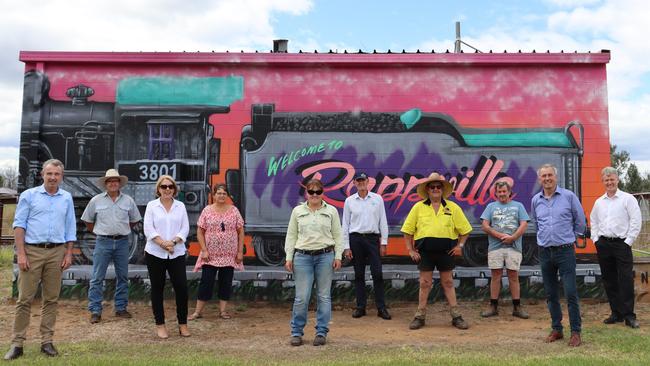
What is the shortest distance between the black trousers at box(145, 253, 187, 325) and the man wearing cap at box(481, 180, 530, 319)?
3930 mm

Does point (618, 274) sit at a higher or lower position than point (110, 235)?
lower

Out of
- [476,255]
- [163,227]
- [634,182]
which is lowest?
[476,255]

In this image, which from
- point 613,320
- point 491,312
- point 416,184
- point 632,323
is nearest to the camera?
point 632,323

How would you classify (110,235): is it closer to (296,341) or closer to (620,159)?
Answer: (296,341)

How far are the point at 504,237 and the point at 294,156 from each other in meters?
3.22

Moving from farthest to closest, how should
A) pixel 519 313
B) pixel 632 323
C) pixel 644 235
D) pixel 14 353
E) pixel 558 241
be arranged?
pixel 644 235, pixel 519 313, pixel 632 323, pixel 558 241, pixel 14 353

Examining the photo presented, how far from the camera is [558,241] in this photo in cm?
543

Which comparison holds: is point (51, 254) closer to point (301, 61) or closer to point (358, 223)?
point (358, 223)

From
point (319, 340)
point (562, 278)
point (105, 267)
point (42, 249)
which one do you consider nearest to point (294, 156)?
point (105, 267)

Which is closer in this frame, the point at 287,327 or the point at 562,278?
the point at 562,278

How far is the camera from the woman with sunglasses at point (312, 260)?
5.53 meters

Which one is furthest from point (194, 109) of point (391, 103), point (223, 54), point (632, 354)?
point (632, 354)

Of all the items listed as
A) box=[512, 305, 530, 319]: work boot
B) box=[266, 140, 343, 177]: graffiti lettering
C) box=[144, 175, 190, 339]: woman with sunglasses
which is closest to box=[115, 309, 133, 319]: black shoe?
box=[144, 175, 190, 339]: woman with sunglasses

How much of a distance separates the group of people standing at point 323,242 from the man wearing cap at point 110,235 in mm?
13
